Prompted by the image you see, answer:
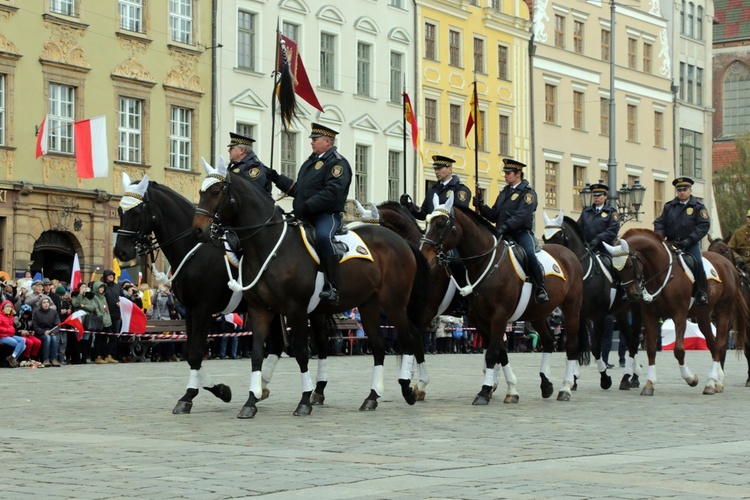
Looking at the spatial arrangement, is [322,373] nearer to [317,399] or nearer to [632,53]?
[317,399]

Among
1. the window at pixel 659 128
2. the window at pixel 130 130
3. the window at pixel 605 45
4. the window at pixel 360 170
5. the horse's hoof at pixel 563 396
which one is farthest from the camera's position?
the window at pixel 659 128

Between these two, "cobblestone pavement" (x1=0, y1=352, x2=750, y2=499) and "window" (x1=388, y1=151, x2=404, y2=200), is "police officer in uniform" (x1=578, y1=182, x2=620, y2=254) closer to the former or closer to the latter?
"cobblestone pavement" (x1=0, y1=352, x2=750, y2=499)

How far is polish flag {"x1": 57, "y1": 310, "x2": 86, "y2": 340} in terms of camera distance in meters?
27.7

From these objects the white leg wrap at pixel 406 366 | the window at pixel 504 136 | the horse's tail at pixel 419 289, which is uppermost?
the window at pixel 504 136

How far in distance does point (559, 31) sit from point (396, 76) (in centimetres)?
1235

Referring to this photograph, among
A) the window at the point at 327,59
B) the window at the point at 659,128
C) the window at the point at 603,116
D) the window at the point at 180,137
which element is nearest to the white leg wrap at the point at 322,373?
the window at the point at 180,137

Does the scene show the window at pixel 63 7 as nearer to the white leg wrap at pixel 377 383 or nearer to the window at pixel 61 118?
the window at pixel 61 118

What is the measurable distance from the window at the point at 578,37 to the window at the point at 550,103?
2.73m

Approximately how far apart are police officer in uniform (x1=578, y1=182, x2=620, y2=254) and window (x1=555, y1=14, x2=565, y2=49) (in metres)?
43.2

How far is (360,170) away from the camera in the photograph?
52.3 meters

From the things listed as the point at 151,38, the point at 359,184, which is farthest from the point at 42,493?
the point at 359,184

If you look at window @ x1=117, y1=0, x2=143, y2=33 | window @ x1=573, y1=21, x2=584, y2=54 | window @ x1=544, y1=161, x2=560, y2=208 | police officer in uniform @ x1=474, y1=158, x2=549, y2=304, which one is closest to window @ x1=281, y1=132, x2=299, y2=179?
window @ x1=117, y1=0, x2=143, y2=33

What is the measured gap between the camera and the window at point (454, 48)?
56531 millimetres

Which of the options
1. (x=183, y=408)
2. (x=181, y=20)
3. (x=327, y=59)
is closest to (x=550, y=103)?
(x=327, y=59)
